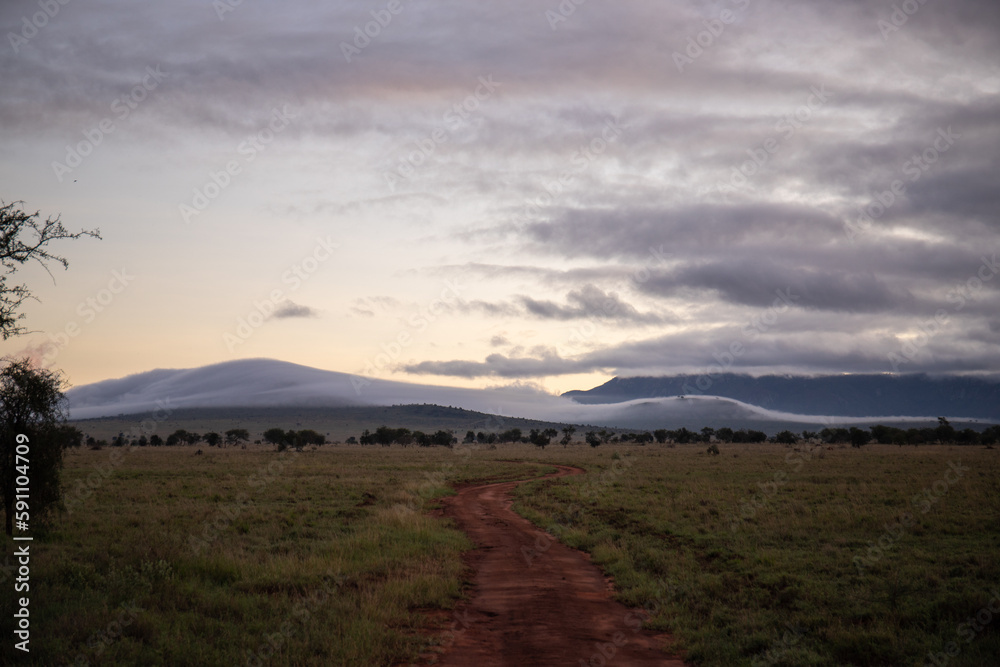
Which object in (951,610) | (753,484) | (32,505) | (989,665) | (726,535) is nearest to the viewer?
(989,665)

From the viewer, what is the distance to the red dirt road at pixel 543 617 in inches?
397

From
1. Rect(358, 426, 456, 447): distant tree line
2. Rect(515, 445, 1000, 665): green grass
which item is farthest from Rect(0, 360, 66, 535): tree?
Rect(358, 426, 456, 447): distant tree line

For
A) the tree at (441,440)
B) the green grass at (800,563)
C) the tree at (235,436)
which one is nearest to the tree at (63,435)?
the green grass at (800,563)

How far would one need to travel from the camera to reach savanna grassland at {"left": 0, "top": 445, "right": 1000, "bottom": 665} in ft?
32.8

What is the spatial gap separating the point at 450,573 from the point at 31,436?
13.0m

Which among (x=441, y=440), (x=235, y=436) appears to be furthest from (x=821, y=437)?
(x=235, y=436)

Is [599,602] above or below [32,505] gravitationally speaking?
below

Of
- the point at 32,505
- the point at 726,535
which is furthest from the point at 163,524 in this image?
the point at 726,535

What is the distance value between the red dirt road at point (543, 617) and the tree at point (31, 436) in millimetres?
12840

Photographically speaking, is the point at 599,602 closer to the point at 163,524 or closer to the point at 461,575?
the point at 461,575

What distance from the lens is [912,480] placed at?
35156 mm

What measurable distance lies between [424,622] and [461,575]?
392 centimetres

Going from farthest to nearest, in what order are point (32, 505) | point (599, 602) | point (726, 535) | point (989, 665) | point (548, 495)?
point (548, 495) < point (726, 535) < point (32, 505) < point (599, 602) < point (989, 665)

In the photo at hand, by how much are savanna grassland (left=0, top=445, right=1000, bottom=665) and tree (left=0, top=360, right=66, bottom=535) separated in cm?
Result: 130
